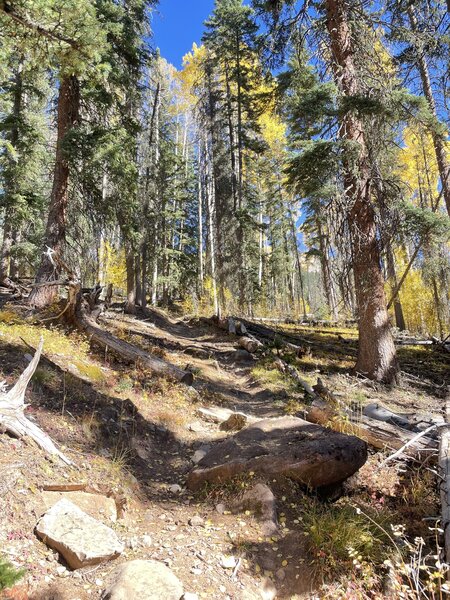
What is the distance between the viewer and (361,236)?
8570 mm

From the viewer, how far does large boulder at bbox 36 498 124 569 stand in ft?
9.75

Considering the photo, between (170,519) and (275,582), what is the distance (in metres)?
1.24

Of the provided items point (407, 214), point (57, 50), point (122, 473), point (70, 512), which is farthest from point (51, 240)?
point (407, 214)

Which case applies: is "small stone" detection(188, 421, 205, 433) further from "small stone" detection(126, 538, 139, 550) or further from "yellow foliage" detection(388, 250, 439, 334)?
"yellow foliage" detection(388, 250, 439, 334)

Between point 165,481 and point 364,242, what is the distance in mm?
6635

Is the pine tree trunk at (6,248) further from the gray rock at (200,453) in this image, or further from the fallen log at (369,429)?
the fallen log at (369,429)

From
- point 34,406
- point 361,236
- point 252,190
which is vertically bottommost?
point 34,406

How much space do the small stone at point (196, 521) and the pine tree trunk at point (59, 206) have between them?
7490 millimetres

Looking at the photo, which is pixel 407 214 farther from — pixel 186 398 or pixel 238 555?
pixel 238 555

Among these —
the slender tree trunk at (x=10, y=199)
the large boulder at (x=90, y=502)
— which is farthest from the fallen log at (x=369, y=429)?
the slender tree trunk at (x=10, y=199)

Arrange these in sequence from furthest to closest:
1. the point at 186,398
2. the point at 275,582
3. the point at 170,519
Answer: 1. the point at 186,398
2. the point at 170,519
3. the point at 275,582

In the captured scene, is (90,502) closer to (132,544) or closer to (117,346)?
(132,544)

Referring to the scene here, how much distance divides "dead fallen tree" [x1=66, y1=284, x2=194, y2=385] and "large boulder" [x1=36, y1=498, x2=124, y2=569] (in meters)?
4.69

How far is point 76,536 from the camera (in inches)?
122
